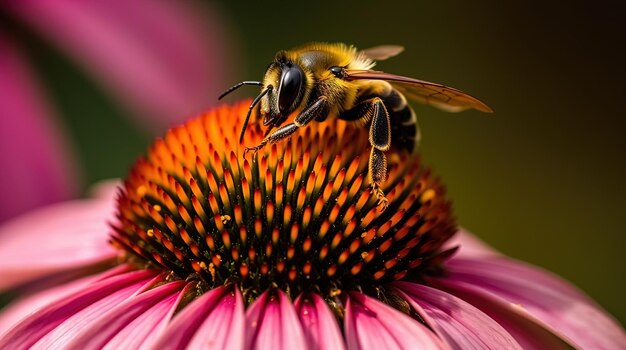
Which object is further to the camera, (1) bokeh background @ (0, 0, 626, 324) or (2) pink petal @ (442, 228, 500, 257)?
(1) bokeh background @ (0, 0, 626, 324)

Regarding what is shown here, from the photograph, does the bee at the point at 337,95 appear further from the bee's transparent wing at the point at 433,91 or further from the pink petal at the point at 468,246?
the pink petal at the point at 468,246

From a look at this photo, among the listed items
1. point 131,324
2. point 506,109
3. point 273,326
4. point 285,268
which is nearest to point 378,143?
point 285,268

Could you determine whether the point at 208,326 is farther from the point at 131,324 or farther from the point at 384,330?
the point at 384,330

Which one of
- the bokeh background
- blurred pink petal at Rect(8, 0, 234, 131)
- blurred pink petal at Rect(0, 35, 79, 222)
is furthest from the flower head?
the bokeh background

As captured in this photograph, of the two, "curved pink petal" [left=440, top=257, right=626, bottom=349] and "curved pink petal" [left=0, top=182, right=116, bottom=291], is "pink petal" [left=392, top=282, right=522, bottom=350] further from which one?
"curved pink petal" [left=0, top=182, right=116, bottom=291]

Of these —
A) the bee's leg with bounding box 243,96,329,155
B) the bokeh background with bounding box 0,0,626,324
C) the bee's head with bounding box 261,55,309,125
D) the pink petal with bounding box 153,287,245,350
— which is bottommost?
the bokeh background with bounding box 0,0,626,324

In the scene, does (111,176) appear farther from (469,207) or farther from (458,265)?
(458,265)
